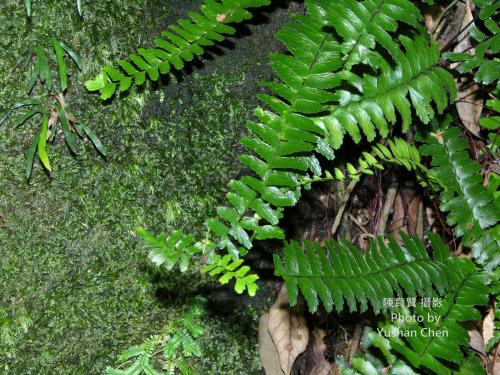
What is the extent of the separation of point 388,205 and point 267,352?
1117 mm

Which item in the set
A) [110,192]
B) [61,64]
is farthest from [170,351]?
[61,64]

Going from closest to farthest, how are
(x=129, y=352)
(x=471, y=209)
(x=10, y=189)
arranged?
1. (x=10, y=189)
2. (x=129, y=352)
3. (x=471, y=209)

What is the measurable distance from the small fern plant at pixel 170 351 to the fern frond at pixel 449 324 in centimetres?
90

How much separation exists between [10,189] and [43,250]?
29 centimetres

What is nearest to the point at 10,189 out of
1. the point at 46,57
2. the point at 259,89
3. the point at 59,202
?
the point at 59,202

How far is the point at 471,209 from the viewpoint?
2.80m

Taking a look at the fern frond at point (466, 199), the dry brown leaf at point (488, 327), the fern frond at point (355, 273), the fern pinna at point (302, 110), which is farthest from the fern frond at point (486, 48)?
the dry brown leaf at point (488, 327)

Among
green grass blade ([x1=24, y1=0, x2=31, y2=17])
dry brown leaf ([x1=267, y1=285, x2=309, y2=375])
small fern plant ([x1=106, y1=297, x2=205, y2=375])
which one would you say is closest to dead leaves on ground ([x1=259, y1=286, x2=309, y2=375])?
dry brown leaf ([x1=267, y1=285, x2=309, y2=375])

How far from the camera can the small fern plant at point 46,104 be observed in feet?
7.53

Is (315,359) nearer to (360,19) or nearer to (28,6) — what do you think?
(360,19)

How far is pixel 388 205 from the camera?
325 cm

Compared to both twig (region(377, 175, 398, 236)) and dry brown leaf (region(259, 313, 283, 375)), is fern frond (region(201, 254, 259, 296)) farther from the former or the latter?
twig (region(377, 175, 398, 236))

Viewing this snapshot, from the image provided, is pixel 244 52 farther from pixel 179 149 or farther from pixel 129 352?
pixel 129 352

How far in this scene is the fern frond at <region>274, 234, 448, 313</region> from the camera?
2098 millimetres
